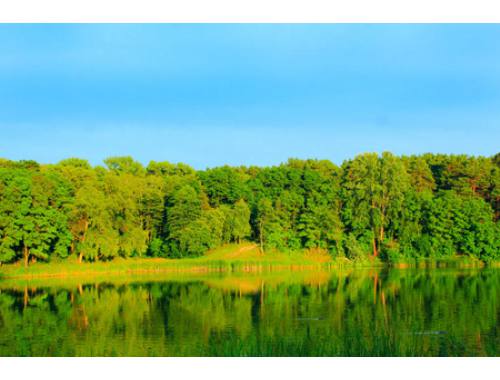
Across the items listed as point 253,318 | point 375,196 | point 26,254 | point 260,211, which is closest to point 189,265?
→ point 26,254

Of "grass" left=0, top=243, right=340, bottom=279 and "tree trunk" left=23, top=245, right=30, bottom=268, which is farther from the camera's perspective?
"grass" left=0, top=243, right=340, bottom=279

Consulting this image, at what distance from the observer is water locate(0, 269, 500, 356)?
Answer: 2042 cm

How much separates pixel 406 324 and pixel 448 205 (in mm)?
47939

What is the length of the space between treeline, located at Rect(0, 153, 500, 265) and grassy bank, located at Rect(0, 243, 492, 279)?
1.18 meters

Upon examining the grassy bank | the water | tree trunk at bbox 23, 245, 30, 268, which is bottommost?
the water

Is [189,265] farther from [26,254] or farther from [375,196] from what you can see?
[375,196]

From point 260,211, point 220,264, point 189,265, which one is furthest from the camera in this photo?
point 260,211

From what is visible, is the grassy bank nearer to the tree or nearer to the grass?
the grass

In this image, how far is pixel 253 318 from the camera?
2716cm

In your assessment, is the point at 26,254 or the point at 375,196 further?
the point at 375,196

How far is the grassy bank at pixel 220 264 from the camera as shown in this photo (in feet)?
173

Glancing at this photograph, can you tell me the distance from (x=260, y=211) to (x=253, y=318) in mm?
43609

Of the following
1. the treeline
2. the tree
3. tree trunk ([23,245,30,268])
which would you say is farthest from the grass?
the tree

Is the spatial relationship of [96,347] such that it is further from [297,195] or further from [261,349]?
[297,195]
